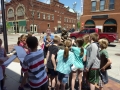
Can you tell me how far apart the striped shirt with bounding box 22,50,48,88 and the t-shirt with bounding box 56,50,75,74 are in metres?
0.77

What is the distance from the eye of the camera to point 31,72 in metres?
2.41

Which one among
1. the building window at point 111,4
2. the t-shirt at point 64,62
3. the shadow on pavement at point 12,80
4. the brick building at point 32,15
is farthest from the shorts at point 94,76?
the brick building at point 32,15

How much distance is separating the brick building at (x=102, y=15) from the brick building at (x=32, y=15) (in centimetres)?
1799

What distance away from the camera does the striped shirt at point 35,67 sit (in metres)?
2.30

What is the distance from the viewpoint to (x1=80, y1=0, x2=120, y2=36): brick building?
21.5 metres

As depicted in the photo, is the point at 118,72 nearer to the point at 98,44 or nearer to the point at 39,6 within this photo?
the point at 98,44

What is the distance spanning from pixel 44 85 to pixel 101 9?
75.9 ft

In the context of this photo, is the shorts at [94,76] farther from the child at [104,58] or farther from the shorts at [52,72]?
the shorts at [52,72]

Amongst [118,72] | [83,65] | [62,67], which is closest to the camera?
[62,67]

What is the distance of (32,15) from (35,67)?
1490 inches

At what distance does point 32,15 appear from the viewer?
38.0m

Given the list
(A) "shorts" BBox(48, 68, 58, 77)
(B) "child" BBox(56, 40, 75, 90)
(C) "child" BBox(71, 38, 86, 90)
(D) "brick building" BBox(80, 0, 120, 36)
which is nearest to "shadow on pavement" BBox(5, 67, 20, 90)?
(A) "shorts" BBox(48, 68, 58, 77)

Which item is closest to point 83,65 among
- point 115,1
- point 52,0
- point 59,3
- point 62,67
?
point 62,67

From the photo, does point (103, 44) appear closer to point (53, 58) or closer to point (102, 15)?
point (53, 58)
